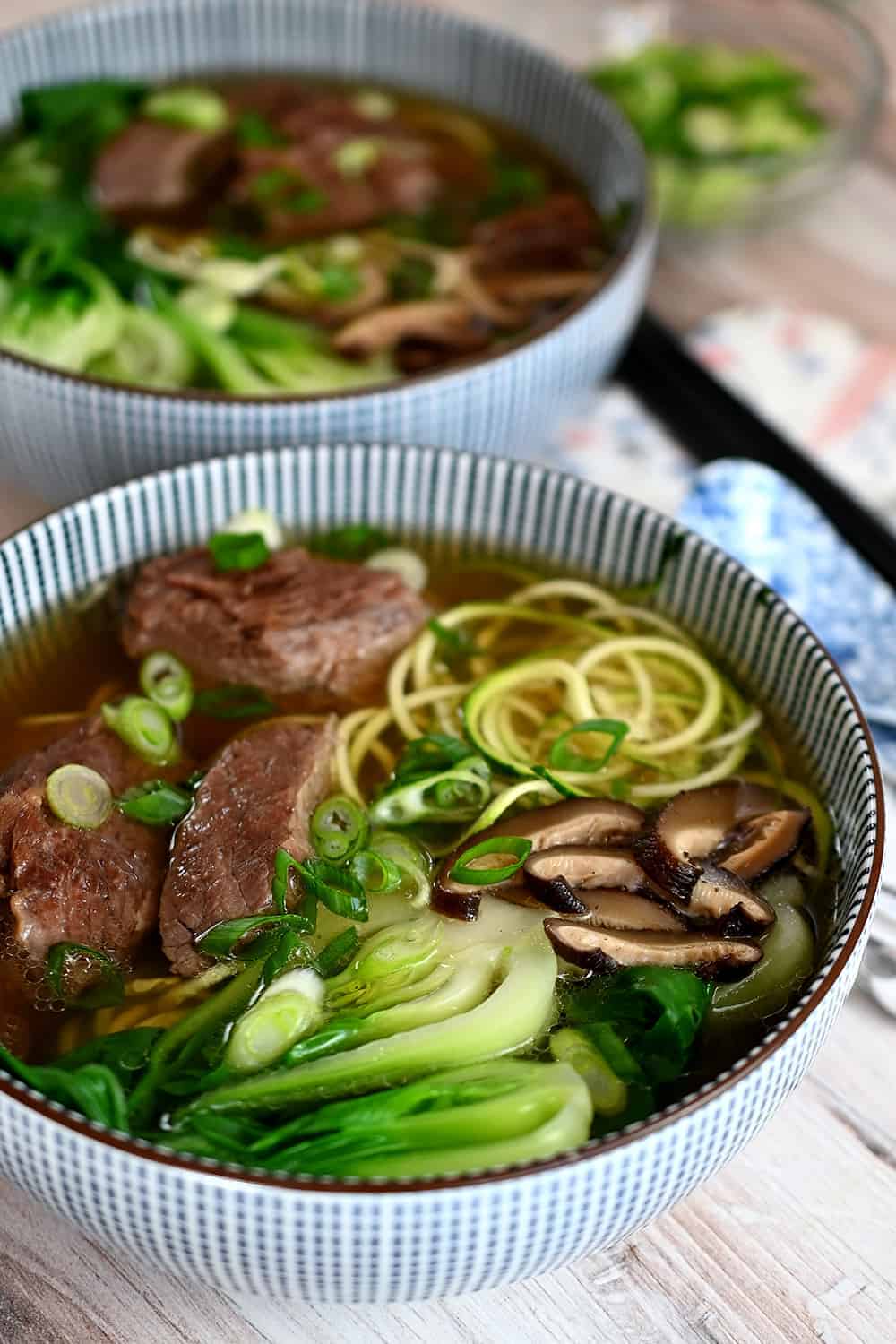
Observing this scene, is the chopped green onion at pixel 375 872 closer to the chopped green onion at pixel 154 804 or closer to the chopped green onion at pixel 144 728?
the chopped green onion at pixel 154 804

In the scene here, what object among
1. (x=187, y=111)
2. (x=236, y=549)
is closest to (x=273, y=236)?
(x=187, y=111)

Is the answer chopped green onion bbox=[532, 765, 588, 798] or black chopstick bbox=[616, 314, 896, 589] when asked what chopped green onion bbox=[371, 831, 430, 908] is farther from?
black chopstick bbox=[616, 314, 896, 589]

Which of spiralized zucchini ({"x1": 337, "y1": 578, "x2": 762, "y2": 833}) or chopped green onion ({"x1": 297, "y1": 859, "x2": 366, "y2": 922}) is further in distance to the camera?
spiralized zucchini ({"x1": 337, "y1": 578, "x2": 762, "y2": 833})

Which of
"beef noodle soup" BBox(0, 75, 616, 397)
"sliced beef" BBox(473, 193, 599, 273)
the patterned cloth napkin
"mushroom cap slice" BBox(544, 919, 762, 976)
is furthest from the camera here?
"sliced beef" BBox(473, 193, 599, 273)

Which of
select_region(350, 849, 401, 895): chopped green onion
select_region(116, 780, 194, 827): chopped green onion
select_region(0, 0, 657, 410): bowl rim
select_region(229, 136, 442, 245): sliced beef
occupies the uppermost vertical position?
select_region(0, 0, 657, 410): bowl rim

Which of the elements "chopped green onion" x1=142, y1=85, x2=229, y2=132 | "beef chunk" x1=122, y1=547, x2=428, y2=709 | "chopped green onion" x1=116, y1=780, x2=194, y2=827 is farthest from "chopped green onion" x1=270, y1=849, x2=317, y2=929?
"chopped green onion" x1=142, y1=85, x2=229, y2=132

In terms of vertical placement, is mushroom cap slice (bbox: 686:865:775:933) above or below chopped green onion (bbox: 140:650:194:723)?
above

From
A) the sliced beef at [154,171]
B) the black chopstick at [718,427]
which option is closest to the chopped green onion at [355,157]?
the sliced beef at [154,171]
